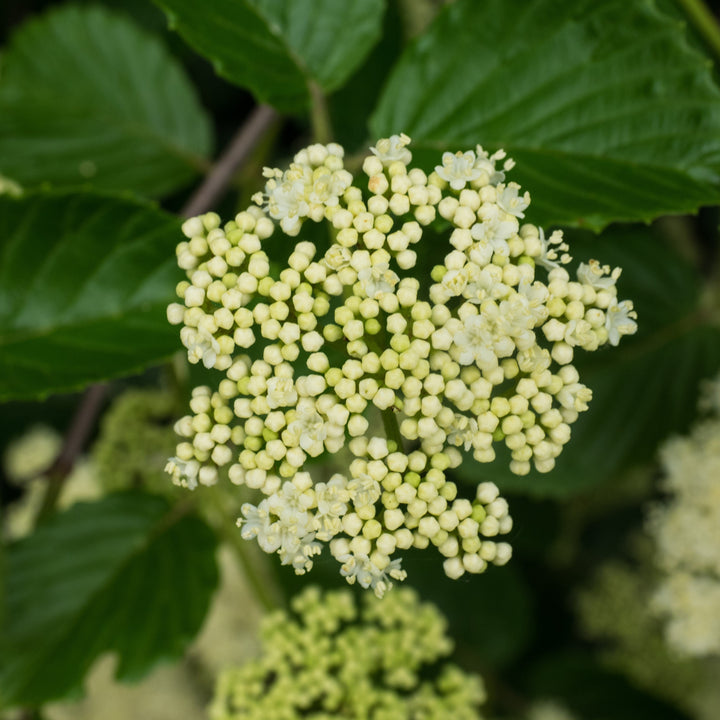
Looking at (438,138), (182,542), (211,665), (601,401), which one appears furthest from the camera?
(211,665)

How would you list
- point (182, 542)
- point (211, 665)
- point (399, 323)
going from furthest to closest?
1. point (211, 665)
2. point (182, 542)
3. point (399, 323)

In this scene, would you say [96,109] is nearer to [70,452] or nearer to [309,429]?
[70,452]

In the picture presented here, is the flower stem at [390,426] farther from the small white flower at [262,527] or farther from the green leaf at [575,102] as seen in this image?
the green leaf at [575,102]

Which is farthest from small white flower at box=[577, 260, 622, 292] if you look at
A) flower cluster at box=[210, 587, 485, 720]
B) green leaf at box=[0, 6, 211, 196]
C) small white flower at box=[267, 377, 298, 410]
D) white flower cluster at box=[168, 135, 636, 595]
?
green leaf at box=[0, 6, 211, 196]

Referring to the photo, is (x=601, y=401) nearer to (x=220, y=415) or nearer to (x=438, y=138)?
(x=438, y=138)

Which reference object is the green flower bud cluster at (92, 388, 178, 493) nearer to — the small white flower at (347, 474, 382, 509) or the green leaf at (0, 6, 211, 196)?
the green leaf at (0, 6, 211, 196)

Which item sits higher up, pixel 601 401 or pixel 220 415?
pixel 220 415

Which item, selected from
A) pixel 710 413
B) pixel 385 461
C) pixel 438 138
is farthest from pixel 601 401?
pixel 385 461
